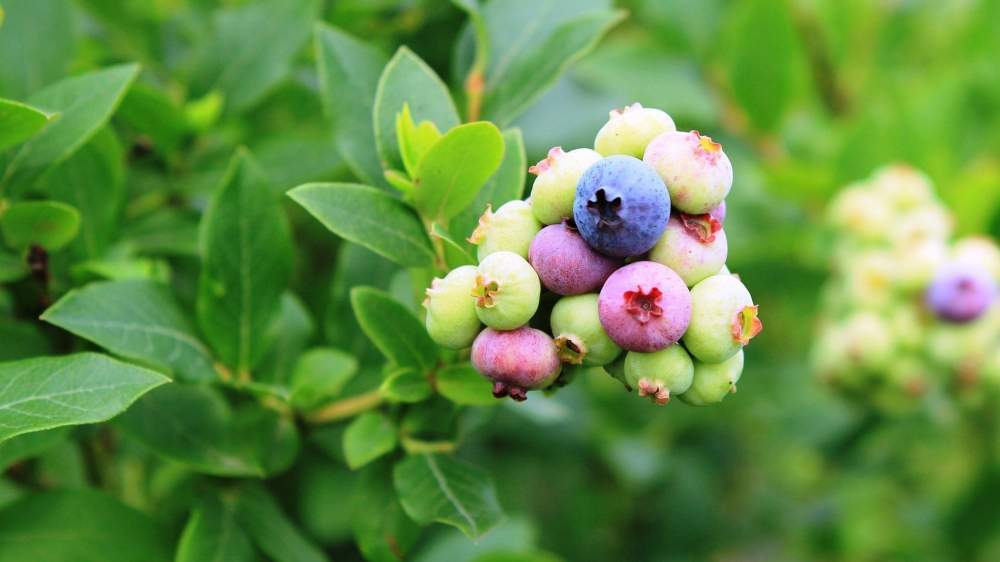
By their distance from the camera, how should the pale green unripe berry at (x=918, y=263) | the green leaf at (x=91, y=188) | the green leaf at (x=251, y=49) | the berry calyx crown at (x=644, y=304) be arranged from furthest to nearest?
the pale green unripe berry at (x=918, y=263), the green leaf at (x=251, y=49), the green leaf at (x=91, y=188), the berry calyx crown at (x=644, y=304)

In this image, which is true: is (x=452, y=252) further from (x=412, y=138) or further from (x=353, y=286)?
(x=353, y=286)

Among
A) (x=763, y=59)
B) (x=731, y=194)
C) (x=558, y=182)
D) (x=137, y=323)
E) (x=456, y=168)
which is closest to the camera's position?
(x=558, y=182)

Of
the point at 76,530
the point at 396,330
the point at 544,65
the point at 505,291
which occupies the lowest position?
the point at 76,530

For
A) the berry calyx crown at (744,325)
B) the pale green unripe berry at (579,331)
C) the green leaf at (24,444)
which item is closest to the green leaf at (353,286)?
the green leaf at (24,444)

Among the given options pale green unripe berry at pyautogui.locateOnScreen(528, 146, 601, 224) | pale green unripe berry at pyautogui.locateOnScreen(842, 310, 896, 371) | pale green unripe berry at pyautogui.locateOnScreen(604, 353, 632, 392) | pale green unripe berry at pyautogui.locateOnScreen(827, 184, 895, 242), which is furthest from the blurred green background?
pale green unripe berry at pyautogui.locateOnScreen(528, 146, 601, 224)

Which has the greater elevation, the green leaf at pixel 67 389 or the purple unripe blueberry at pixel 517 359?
the purple unripe blueberry at pixel 517 359

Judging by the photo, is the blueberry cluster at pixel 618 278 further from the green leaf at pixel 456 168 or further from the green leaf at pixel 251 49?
the green leaf at pixel 251 49

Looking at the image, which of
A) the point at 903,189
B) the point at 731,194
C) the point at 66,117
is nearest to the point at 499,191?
the point at 66,117

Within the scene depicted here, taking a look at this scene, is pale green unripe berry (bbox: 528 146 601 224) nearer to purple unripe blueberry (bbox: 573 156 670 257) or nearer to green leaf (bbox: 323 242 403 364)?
purple unripe blueberry (bbox: 573 156 670 257)

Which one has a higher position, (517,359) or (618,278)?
(618,278)
